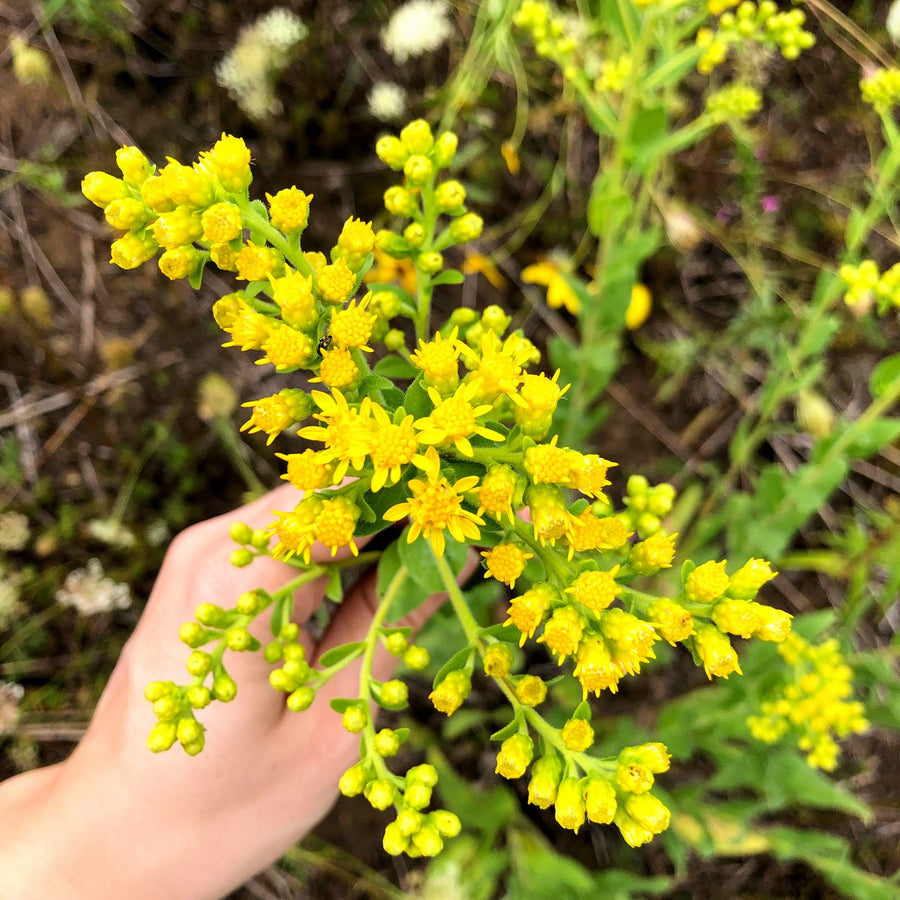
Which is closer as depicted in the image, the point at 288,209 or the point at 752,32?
the point at 288,209

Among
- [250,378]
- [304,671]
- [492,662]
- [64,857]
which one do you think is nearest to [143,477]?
[250,378]

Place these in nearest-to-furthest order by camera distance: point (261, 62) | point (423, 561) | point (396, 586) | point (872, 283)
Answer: point (423, 561) < point (396, 586) < point (872, 283) < point (261, 62)

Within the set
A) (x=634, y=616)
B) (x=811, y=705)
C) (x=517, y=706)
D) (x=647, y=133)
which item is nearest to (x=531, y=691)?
(x=517, y=706)

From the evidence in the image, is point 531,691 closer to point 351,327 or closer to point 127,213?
point 351,327

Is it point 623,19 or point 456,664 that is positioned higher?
point 623,19

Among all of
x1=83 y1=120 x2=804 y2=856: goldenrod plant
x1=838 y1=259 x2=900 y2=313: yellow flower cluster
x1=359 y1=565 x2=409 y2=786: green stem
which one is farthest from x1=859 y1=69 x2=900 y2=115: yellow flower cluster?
x1=359 y1=565 x2=409 y2=786: green stem

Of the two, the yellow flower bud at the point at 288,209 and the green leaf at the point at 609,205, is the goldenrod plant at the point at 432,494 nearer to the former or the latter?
the yellow flower bud at the point at 288,209

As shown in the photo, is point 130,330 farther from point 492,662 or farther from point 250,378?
point 492,662

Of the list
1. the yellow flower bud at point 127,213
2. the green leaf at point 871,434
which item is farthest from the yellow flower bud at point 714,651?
the yellow flower bud at point 127,213
